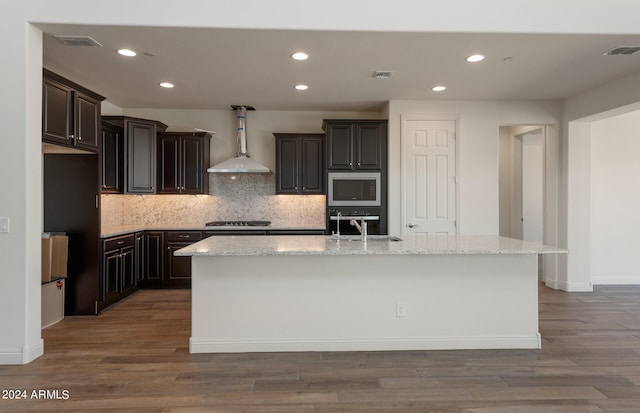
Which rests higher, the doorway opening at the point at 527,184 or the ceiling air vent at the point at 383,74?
the ceiling air vent at the point at 383,74

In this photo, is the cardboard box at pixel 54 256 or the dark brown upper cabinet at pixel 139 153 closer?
the cardboard box at pixel 54 256

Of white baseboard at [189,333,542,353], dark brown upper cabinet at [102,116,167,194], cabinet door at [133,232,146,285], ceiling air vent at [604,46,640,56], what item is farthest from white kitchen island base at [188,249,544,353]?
dark brown upper cabinet at [102,116,167,194]

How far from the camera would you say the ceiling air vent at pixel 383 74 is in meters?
4.18

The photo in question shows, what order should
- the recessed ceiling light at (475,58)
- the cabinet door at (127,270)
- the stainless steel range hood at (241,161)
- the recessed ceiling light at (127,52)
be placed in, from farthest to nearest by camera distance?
1. the stainless steel range hood at (241,161)
2. the cabinet door at (127,270)
3. the recessed ceiling light at (475,58)
4. the recessed ceiling light at (127,52)

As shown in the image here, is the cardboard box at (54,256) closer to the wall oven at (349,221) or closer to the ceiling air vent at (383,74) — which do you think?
the wall oven at (349,221)

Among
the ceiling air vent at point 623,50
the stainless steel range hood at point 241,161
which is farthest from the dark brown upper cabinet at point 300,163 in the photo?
the ceiling air vent at point 623,50

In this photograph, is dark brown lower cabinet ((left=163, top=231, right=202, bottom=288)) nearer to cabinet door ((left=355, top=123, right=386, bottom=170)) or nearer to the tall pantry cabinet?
the tall pantry cabinet

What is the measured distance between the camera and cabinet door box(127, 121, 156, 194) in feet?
17.6

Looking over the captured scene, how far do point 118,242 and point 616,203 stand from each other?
23.3 ft

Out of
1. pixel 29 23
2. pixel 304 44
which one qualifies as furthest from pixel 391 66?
pixel 29 23

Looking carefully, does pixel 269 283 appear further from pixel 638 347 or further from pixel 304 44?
pixel 638 347

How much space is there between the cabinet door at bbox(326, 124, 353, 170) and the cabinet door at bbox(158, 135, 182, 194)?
7.50 feet

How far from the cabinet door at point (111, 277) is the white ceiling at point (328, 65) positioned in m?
2.09

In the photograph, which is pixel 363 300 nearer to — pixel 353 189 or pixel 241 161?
pixel 353 189
